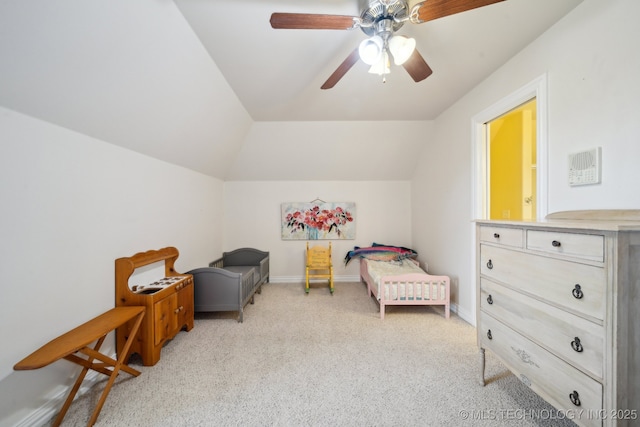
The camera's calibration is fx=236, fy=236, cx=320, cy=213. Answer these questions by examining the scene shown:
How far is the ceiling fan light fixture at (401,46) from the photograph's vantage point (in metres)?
1.37

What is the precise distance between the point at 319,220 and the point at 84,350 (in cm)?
328

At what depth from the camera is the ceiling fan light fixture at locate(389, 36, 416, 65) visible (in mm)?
1371

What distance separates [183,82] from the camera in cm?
196

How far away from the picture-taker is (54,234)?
1456 mm

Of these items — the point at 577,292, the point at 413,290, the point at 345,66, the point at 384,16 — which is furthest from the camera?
the point at 413,290

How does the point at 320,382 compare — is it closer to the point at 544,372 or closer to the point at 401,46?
the point at 544,372

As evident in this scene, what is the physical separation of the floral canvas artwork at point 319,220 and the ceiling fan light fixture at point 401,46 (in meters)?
2.96

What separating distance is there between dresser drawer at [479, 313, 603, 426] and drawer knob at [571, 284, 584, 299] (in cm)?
33

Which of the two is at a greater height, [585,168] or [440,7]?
[440,7]

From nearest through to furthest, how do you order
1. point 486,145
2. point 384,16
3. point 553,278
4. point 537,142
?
→ point 553,278
point 384,16
point 537,142
point 486,145

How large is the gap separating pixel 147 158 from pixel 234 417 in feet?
7.41

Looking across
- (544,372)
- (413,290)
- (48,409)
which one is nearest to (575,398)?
(544,372)

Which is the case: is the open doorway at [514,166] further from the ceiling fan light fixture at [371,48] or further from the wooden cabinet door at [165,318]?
the wooden cabinet door at [165,318]

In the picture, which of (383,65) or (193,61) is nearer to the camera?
(383,65)
